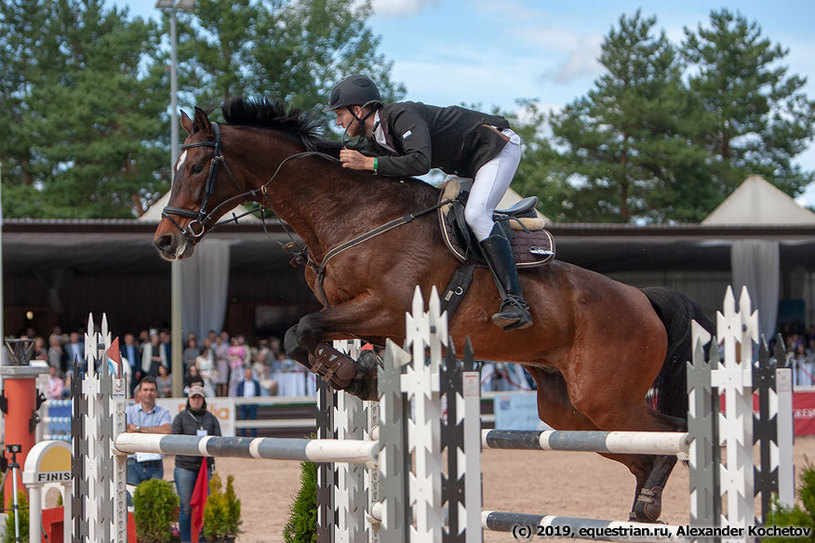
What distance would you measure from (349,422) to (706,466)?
7.01 feet

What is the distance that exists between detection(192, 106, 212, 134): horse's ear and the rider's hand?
657 mm

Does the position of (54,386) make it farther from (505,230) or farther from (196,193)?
(505,230)

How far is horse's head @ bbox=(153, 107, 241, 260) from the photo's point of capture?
15.7 ft

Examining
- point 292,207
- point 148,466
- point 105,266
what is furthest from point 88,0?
point 292,207

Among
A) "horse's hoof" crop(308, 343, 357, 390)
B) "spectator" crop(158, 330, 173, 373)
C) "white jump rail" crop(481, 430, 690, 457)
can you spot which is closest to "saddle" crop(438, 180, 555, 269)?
"horse's hoof" crop(308, 343, 357, 390)

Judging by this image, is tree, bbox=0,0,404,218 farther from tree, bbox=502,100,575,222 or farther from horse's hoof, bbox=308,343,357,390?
Result: horse's hoof, bbox=308,343,357,390

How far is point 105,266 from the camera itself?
17984 millimetres

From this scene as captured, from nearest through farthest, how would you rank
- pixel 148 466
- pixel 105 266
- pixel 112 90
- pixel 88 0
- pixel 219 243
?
1. pixel 148 466
2. pixel 219 243
3. pixel 105 266
4. pixel 112 90
5. pixel 88 0

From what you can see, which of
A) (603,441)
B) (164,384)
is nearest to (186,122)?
(603,441)

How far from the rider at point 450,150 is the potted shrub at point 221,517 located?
3.71 m

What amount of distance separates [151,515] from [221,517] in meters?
0.51

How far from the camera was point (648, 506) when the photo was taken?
4.86 m

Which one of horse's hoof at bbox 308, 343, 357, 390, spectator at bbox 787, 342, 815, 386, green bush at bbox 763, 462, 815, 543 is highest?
horse's hoof at bbox 308, 343, 357, 390

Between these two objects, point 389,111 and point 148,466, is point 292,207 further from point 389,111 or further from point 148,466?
point 148,466
